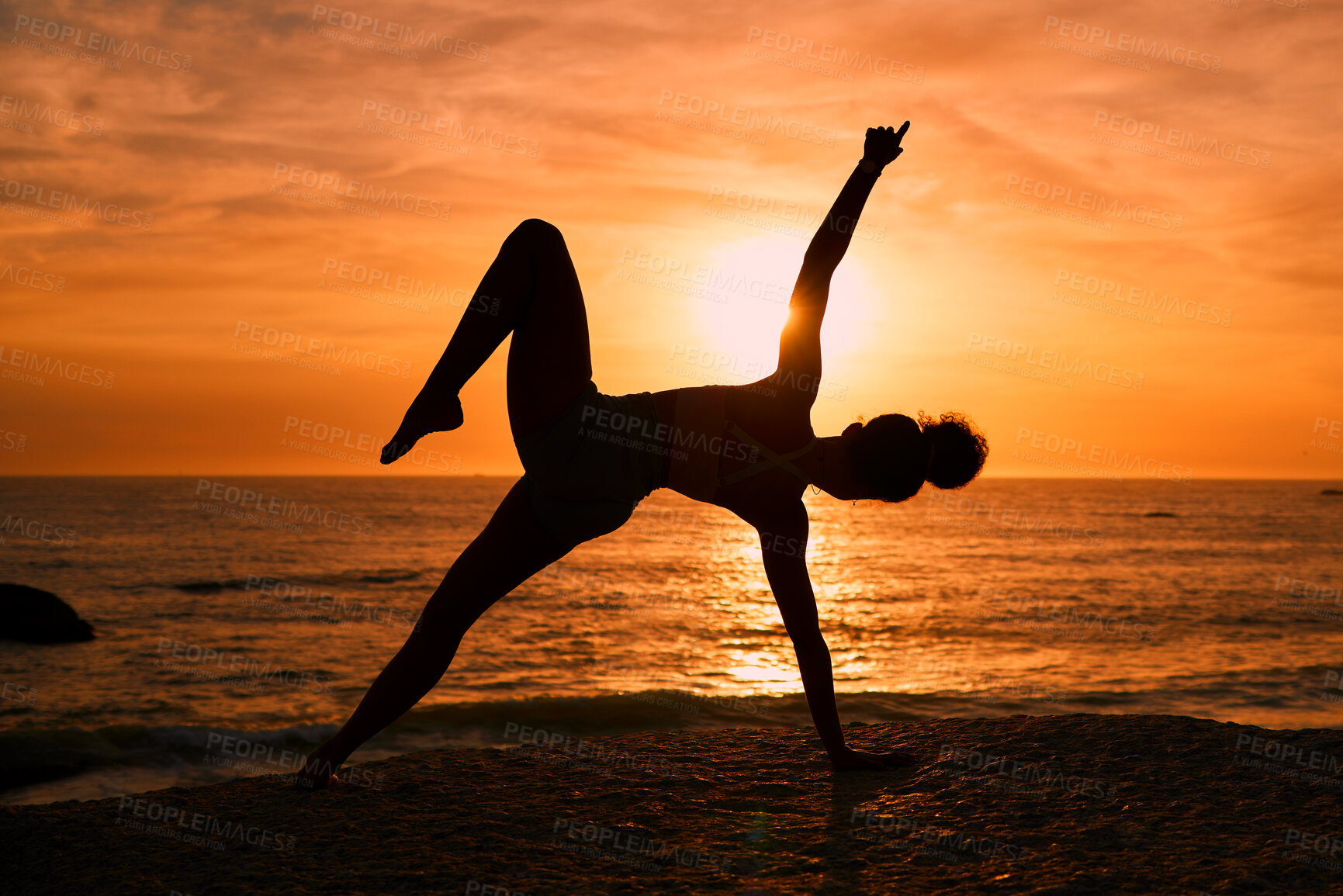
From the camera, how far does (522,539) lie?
318 cm

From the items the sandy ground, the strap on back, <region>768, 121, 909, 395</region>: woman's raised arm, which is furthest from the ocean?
the sandy ground

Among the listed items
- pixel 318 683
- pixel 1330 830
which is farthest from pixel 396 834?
pixel 318 683

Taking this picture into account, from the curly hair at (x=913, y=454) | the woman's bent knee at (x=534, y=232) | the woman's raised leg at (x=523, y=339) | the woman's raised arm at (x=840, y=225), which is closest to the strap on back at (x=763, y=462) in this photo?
the curly hair at (x=913, y=454)

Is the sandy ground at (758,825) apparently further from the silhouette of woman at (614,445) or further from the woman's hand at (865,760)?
the silhouette of woman at (614,445)

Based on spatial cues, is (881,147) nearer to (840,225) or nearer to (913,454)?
(840,225)

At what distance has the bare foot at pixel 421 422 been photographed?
2844 mm

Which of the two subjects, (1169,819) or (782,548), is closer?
(1169,819)

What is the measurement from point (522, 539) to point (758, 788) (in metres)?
1.49

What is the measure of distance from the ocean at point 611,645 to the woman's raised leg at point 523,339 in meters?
1.95

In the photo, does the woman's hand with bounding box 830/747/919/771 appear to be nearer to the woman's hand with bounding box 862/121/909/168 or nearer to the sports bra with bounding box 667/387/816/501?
the sports bra with bounding box 667/387/816/501

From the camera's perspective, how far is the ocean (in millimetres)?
9023

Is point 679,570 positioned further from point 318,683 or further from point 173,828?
point 173,828

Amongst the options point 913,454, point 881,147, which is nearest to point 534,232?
point 881,147

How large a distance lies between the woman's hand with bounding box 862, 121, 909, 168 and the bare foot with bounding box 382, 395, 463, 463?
1.82m
